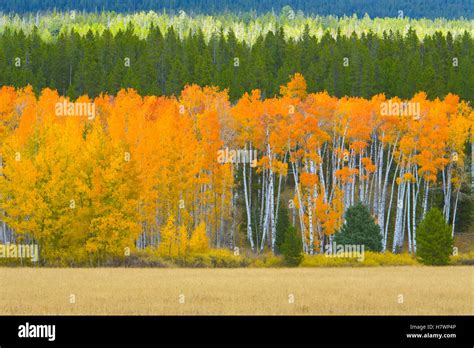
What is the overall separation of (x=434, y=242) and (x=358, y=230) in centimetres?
467

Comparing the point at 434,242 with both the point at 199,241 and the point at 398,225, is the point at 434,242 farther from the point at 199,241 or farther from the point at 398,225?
the point at 199,241

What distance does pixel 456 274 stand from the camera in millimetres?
40500

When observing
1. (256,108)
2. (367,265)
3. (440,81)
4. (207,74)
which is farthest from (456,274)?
(207,74)

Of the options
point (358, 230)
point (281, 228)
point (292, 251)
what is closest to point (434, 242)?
point (358, 230)

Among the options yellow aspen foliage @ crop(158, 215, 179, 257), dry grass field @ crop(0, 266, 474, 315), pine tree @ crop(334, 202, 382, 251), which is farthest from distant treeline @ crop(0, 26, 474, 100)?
dry grass field @ crop(0, 266, 474, 315)

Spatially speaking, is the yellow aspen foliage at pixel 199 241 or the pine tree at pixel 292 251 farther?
the yellow aspen foliage at pixel 199 241

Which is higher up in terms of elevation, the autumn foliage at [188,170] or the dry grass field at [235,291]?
the autumn foliage at [188,170]

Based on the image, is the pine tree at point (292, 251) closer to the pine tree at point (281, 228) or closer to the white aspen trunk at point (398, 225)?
the pine tree at point (281, 228)

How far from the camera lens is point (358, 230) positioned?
50281 millimetres

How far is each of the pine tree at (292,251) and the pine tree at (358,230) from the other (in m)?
3.26

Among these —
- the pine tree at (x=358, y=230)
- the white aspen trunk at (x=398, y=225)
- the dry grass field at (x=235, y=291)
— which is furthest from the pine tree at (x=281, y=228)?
the dry grass field at (x=235, y=291)

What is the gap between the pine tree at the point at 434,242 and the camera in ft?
156
